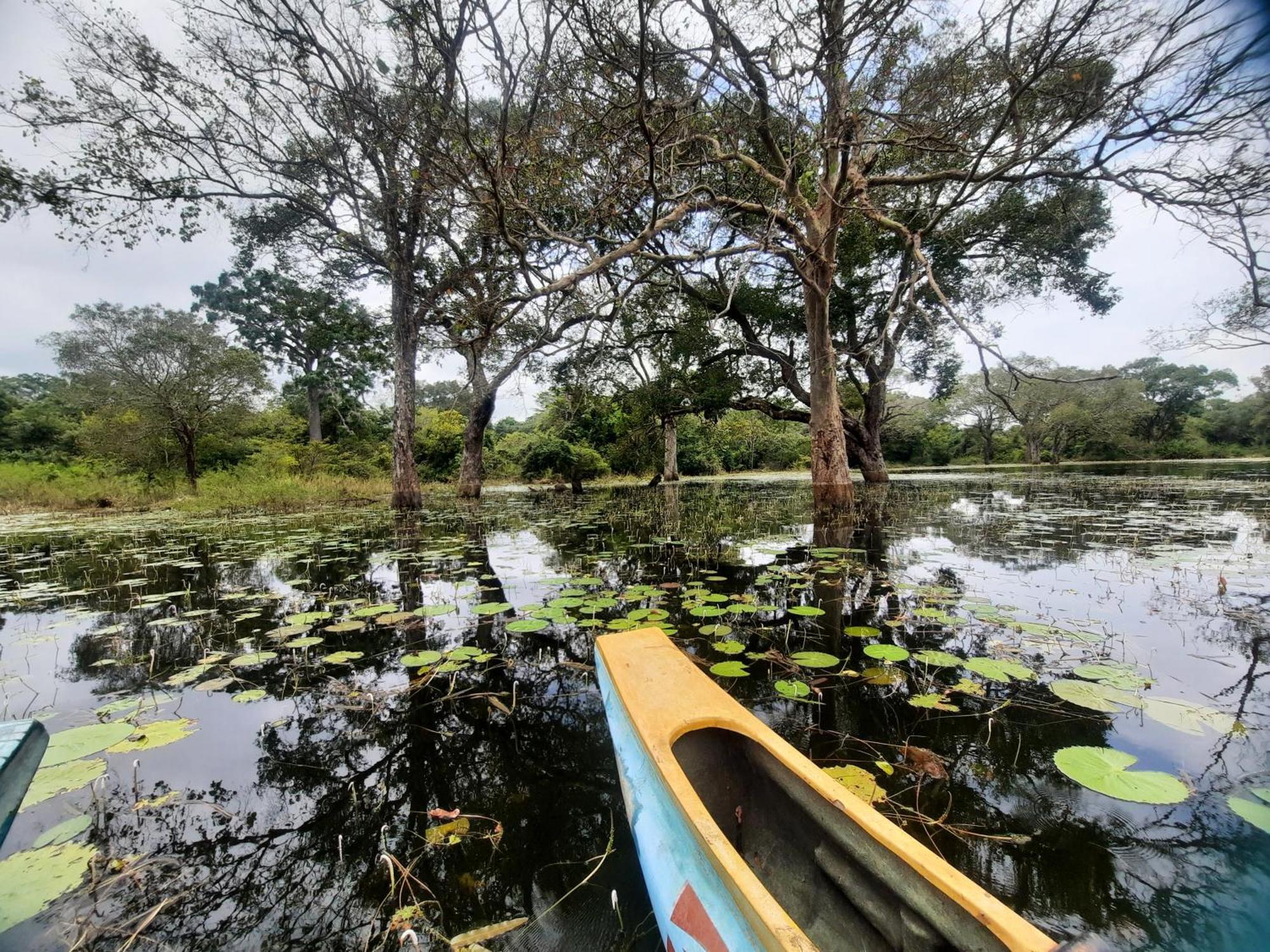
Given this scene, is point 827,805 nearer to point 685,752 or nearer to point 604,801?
point 685,752

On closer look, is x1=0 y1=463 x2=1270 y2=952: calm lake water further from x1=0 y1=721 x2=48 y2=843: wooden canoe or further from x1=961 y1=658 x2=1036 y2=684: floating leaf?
x1=0 y1=721 x2=48 y2=843: wooden canoe

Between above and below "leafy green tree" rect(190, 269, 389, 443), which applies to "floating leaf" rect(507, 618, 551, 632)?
below

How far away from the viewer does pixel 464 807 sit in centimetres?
121

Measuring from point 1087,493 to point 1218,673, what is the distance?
9.16m

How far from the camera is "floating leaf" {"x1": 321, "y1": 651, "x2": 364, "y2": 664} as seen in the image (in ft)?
6.86

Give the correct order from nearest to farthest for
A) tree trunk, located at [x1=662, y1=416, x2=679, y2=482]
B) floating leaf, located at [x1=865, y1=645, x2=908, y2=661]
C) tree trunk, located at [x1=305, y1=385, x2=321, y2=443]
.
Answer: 1. floating leaf, located at [x1=865, y1=645, x2=908, y2=661]
2. tree trunk, located at [x1=662, y1=416, x2=679, y2=482]
3. tree trunk, located at [x1=305, y1=385, x2=321, y2=443]

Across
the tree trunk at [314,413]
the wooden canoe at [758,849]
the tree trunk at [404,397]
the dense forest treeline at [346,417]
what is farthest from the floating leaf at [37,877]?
the tree trunk at [314,413]

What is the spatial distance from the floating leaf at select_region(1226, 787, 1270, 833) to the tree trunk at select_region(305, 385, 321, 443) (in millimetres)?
Answer: 24068

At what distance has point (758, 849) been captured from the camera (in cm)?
109

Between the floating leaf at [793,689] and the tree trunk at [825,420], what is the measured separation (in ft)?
18.3

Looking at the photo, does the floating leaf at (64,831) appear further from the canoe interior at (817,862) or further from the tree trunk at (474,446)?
the tree trunk at (474,446)

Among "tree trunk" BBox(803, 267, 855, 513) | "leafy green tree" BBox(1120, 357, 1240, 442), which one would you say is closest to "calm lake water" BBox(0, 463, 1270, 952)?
"tree trunk" BBox(803, 267, 855, 513)

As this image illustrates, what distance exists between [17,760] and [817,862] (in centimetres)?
160

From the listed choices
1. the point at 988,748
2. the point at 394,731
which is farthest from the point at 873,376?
the point at 394,731
